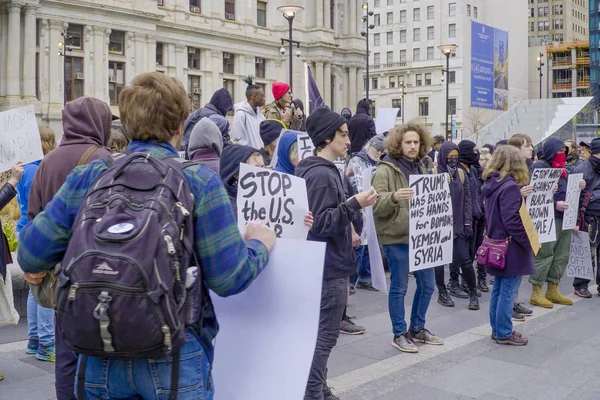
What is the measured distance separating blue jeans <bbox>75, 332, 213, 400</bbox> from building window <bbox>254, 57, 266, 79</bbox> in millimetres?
59272

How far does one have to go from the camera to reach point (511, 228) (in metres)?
6.70

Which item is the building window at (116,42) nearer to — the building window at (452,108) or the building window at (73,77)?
the building window at (73,77)

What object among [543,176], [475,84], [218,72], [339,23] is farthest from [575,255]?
[339,23]

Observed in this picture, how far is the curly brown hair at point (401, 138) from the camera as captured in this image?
21.3 feet

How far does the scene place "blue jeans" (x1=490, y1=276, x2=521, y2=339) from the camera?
6695mm

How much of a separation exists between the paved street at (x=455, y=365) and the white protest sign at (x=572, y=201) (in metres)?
1.42

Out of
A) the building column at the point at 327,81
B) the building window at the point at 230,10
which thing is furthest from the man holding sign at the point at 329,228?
the building column at the point at 327,81

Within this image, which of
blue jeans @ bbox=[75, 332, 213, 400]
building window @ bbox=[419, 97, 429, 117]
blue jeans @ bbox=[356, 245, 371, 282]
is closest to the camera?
blue jeans @ bbox=[75, 332, 213, 400]

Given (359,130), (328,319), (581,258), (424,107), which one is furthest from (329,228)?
(424,107)

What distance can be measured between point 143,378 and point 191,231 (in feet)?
1.77

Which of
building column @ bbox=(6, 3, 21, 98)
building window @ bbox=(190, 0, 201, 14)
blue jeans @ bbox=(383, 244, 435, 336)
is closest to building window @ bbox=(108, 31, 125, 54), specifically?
building column @ bbox=(6, 3, 21, 98)

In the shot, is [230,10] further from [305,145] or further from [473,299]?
[305,145]

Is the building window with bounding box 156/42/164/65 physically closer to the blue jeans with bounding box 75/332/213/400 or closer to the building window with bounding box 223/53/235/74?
the building window with bounding box 223/53/235/74

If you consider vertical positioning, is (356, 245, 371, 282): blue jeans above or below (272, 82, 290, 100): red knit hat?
below
